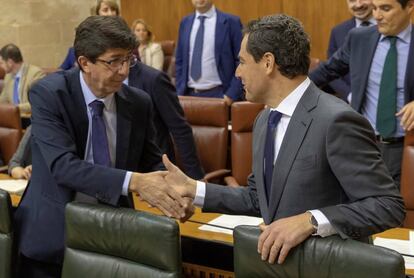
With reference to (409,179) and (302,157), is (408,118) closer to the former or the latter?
(409,179)

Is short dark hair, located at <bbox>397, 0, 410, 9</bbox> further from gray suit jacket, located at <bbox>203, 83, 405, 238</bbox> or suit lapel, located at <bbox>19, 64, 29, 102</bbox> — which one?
suit lapel, located at <bbox>19, 64, 29, 102</bbox>

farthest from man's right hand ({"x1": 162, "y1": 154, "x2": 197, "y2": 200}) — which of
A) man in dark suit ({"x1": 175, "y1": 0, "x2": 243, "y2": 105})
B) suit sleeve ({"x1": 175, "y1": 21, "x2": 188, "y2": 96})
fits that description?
suit sleeve ({"x1": 175, "y1": 21, "x2": 188, "y2": 96})

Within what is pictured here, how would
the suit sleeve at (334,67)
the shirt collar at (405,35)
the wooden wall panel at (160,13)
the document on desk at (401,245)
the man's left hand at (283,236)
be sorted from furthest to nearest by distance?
1. the wooden wall panel at (160,13)
2. the suit sleeve at (334,67)
3. the shirt collar at (405,35)
4. the document on desk at (401,245)
5. the man's left hand at (283,236)

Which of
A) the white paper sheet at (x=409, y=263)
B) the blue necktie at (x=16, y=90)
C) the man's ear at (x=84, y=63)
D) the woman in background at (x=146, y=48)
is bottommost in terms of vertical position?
the blue necktie at (x=16, y=90)

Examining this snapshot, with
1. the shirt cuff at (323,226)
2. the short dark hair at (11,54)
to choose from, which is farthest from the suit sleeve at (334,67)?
the short dark hair at (11,54)

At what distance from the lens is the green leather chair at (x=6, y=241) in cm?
238

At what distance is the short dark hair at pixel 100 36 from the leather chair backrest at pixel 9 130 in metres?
2.14

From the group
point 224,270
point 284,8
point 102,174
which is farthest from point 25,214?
point 284,8

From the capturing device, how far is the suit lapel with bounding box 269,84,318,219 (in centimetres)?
188

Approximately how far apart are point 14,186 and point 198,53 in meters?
2.87

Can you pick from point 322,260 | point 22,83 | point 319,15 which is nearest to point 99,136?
point 322,260

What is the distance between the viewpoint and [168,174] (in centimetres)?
234

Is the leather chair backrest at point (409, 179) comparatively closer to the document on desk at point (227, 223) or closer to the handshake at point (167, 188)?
the document on desk at point (227, 223)

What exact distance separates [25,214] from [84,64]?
0.60m
